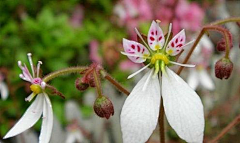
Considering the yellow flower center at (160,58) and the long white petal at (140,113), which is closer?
the long white petal at (140,113)

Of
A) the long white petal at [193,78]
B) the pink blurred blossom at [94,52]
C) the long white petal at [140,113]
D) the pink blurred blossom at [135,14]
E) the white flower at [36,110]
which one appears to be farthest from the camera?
the pink blurred blossom at [135,14]

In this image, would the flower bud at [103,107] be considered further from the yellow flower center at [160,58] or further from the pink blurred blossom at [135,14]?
the pink blurred blossom at [135,14]

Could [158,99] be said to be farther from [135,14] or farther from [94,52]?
[135,14]

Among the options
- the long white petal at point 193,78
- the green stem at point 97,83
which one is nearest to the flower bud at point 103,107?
the green stem at point 97,83

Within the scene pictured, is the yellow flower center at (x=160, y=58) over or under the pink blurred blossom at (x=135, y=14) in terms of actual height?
Result: under

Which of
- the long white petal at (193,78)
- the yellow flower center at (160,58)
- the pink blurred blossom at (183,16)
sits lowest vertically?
the long white petal at (193,78)

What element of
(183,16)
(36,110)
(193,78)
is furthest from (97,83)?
(183,16)

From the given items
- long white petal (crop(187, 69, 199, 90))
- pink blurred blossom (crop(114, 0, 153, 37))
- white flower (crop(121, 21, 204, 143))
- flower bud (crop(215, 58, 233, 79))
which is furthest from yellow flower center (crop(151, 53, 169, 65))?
pink blurred blossom (crop(114, 0, 153, 37))

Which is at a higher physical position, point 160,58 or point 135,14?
point 135,14

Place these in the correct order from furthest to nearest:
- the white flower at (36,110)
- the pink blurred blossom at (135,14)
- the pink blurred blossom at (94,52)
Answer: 1. the pink blurred blossom at (135,14)
2. the pink blurred blossom at (94,52)
3. the white flower at (36,110)
